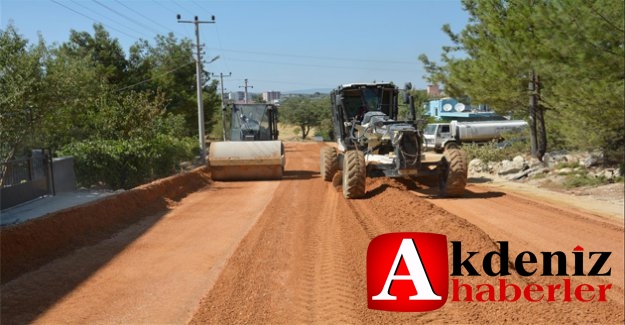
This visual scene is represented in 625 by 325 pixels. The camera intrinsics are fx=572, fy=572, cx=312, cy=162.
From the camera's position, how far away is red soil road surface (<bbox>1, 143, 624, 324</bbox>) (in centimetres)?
546

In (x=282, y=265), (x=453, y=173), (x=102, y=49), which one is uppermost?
(x=102, y=49)

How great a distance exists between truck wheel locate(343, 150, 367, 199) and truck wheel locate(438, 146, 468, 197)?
205 cm

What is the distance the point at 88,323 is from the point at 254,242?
3.50 metres

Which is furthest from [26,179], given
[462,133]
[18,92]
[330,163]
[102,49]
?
[462,133]

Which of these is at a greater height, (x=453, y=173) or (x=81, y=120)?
(x=81, y=120)

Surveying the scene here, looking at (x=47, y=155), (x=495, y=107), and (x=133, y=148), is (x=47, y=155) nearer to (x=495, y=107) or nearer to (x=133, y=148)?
(x=133, y=148)

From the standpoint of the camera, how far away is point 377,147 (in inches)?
565

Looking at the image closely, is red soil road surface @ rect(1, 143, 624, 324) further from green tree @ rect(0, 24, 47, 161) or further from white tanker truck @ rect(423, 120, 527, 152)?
white tanker truck @ rect(423, 120, 527, 152)

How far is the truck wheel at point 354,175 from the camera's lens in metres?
12.9

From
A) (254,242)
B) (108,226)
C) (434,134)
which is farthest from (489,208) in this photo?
(434,134)

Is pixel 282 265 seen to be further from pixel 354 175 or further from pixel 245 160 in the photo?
pixel 245 160

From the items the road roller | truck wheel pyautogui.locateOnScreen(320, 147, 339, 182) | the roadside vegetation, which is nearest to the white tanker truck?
the roadside vegetation

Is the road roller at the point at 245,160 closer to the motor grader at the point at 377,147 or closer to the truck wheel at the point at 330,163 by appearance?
the truck wheel at the point at 330,163

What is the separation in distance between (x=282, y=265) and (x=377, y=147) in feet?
24.7
